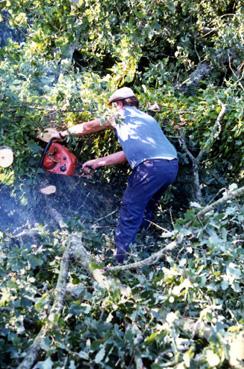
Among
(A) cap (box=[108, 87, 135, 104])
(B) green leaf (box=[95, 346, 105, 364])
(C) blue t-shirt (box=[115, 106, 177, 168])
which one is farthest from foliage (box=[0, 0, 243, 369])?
(C) blue t-shirt (box=[115, 106, 177, 168])

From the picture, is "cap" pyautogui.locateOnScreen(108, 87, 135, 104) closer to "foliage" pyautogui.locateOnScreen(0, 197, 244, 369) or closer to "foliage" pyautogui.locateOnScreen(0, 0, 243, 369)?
"foliage" pyautogui.locateOnScreen(0, 0, 243, 369)

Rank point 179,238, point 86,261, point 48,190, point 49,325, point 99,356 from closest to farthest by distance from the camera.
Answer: point 99,356 < point 49,325 < point 179,238 < point 86,261 < point 48,190

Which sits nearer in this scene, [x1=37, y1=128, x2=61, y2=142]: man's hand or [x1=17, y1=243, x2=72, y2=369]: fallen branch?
[x1=17, y1=243, x2=72, y2=369]: fallen branch

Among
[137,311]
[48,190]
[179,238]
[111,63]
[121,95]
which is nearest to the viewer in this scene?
[137,311]

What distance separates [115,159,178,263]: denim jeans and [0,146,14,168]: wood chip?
828 millimetres

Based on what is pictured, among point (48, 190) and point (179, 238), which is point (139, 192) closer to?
point (48, 190)

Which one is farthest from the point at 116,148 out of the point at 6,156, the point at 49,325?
the point at 49,325

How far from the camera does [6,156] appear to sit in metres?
3.39

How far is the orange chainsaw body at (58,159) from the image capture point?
3469 mm

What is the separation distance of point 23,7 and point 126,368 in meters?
3.27

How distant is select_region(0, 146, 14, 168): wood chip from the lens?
133 inches

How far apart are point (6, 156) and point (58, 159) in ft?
1.18

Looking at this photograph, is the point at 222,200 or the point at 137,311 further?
the point at 222,200

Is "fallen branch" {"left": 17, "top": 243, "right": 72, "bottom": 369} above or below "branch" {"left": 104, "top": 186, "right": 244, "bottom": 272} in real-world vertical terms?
above
